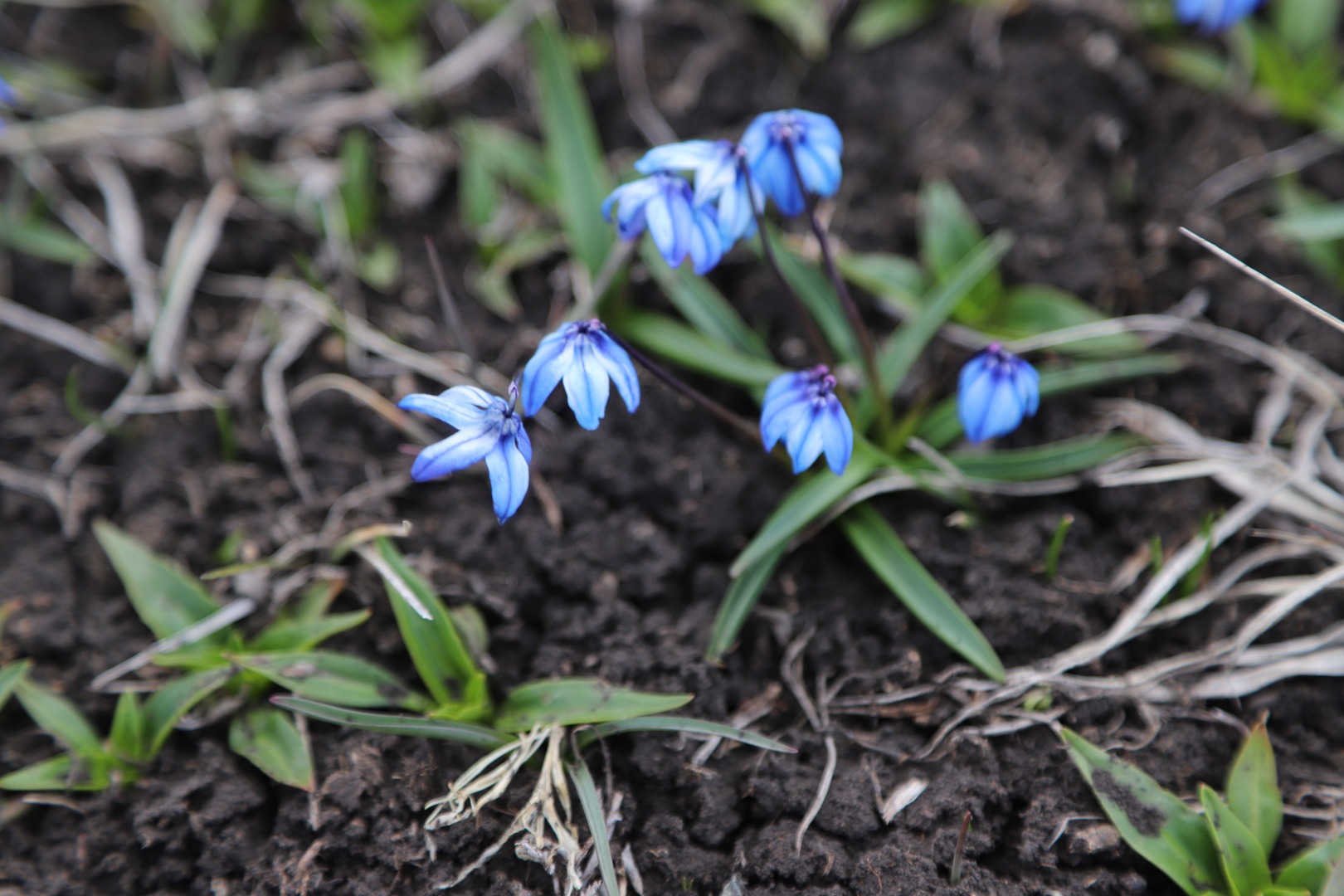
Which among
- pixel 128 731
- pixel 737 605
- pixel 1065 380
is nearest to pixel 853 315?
pixel 1065 380

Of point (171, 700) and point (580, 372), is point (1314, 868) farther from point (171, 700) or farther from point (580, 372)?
point (171, 700)

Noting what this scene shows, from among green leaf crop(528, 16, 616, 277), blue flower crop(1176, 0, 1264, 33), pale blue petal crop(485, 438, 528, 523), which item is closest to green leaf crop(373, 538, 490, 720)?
pale blue petal crop(485, 438, 528, 523)

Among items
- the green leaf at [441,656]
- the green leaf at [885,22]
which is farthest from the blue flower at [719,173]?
the green leaf at [885,22]

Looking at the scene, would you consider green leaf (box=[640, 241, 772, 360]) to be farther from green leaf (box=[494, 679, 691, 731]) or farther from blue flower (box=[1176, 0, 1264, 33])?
blue flower (box=[1176, 0, 1264, 33])

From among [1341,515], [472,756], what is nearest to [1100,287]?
[1341,515]

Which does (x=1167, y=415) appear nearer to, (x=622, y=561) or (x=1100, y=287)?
(x=1100, y=287)

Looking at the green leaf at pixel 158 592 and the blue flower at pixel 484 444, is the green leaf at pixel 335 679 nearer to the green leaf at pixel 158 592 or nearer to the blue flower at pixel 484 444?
the green leaf at pixel 158 592
